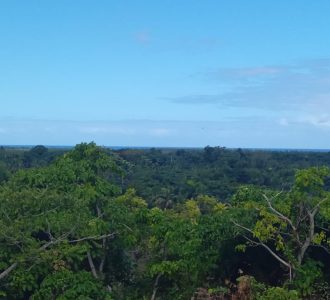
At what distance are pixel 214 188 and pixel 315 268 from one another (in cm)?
2514

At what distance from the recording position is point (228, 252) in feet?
31.6

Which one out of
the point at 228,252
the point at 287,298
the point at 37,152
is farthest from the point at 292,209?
the point at 37,152

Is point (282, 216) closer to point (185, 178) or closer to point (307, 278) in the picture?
point (307, 278)

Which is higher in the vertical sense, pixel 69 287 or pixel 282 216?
pixel 282 216

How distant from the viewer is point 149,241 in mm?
10578

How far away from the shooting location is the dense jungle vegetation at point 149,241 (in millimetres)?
8641

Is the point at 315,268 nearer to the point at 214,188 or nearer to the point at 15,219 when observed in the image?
the point at 15,219

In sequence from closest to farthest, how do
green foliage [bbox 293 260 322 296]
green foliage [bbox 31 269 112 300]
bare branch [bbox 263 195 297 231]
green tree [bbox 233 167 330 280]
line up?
green foliage [bbox 293 260 322 296] < green tree [bbox 233 167 330 280] < bare branch [bbox 263 195 297 231] < green foliage [bbox 31 269 112 300]

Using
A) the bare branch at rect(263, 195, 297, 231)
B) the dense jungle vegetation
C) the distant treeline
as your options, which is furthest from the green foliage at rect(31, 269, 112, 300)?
the distant treeline

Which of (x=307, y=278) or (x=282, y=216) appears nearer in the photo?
(x=307, y=278)

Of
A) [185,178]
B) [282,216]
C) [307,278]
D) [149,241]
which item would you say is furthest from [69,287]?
[185,178]

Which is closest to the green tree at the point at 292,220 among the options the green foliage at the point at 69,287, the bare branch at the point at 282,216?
the bare branch at the point at 282,216

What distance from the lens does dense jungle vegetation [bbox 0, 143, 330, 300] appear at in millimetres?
8641

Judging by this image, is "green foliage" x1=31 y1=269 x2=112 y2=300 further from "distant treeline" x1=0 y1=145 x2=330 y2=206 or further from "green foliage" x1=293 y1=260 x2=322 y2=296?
"distant treeline" x1=0 y1=145 x2=330 y2=206
